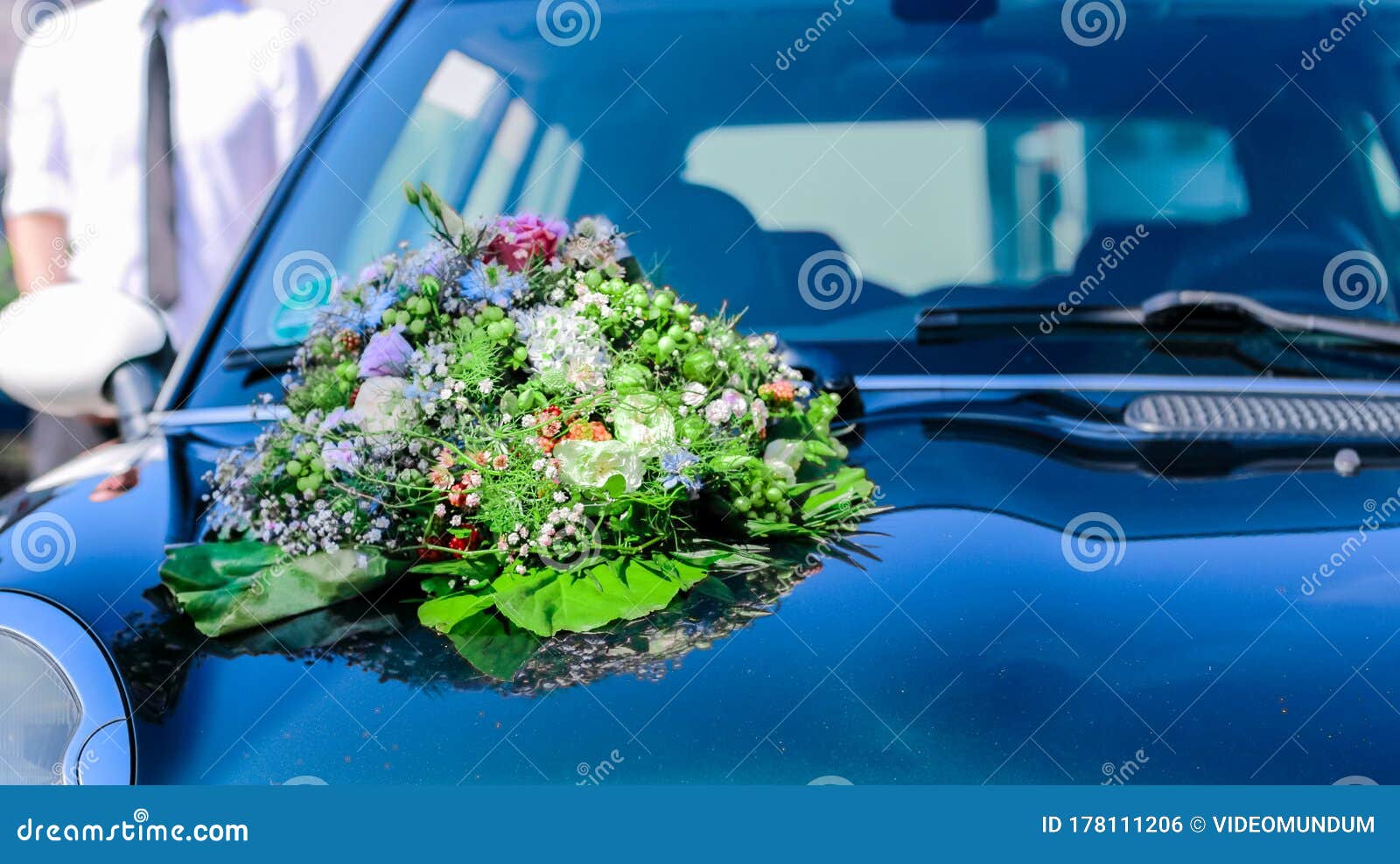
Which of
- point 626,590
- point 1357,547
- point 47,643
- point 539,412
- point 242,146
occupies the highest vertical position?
point 242,146

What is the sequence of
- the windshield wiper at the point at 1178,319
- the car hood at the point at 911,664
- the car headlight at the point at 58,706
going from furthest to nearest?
1. the windshield wiper at the point at 1178,319
2. the car headlight at the point at 58,706
3. the car hood at the point at 911,664

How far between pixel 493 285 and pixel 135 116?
2.20 metres

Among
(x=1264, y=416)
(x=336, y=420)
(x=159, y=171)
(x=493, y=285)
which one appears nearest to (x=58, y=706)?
(x=336, y=420)

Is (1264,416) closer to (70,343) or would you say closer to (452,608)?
(452,608)

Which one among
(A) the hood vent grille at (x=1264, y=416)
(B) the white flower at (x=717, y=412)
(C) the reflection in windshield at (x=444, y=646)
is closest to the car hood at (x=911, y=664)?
(C) the reflection in windshield at (x=444, y=646)

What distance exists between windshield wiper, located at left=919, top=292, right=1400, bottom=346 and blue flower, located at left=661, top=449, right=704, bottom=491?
667 mm

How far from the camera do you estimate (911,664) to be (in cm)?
139

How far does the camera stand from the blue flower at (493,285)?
1.89 meters

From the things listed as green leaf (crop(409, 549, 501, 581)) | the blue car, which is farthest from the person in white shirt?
green leaf (crop(409, 549, 501, 581))

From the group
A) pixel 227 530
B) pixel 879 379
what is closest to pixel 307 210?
pixel 227 530

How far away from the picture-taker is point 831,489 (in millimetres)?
1877

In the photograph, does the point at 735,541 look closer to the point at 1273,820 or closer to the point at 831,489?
the point at 831,489

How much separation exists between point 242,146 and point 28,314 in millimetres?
1745

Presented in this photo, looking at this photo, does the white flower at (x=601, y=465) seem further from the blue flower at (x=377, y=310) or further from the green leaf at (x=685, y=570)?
the blue flower at (x=377, y=310)
